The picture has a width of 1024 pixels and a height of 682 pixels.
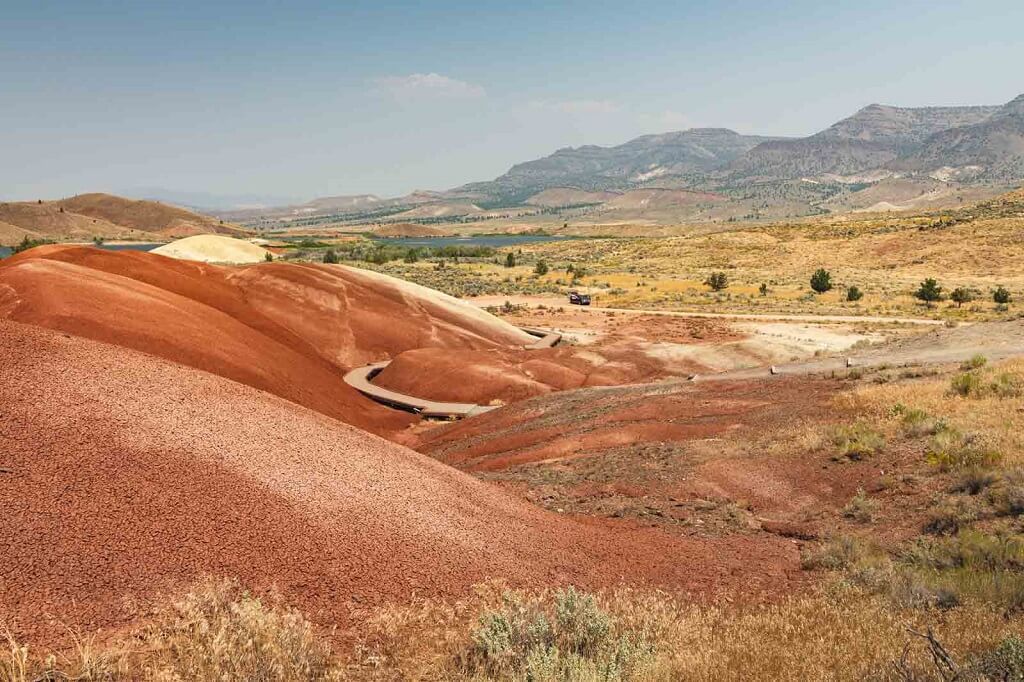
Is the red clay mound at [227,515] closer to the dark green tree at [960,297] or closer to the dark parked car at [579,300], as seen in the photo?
the dark parked car at [579,300]

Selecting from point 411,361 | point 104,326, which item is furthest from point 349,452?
point 411,361

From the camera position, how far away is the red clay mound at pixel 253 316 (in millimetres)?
21469

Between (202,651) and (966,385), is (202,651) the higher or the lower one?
the higher one

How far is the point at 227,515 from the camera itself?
8.45 meters

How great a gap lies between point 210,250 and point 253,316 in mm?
58454

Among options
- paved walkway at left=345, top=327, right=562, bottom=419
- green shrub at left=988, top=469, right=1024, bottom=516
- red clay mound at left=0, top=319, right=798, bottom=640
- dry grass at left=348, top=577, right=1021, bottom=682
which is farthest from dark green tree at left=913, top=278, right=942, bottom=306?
dry grass at left=348, top=577, right=1021, bottom=682

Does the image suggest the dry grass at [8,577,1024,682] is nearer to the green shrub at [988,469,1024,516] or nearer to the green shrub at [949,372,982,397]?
the green shrub at [988,469,1024,516]

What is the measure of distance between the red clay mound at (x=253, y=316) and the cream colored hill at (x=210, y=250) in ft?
146

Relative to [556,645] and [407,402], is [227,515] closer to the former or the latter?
[556,645]

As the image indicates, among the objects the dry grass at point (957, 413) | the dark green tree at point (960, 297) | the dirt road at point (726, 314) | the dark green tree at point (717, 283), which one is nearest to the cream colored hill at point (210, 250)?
the dirt road at point (726, 314)

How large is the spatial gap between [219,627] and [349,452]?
5.35 m

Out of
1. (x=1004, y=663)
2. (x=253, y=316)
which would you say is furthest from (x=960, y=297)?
(x=1004, y=663)

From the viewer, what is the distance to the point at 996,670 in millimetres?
5840

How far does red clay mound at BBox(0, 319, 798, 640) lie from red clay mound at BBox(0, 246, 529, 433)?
1071cm
